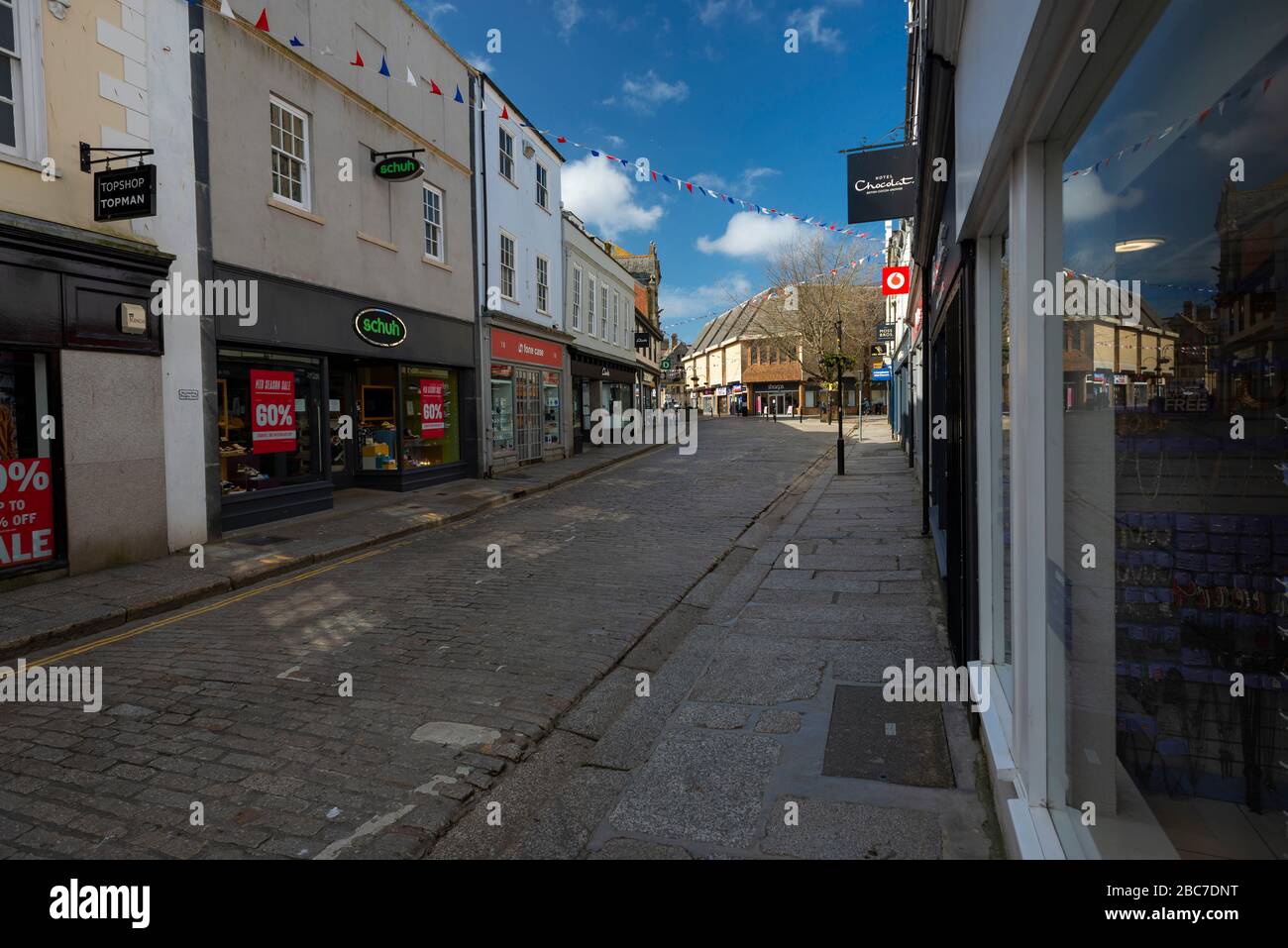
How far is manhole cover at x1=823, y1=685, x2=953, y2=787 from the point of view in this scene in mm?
3686

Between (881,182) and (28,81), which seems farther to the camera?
(881,182)

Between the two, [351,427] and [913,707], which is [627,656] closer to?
[913,707]

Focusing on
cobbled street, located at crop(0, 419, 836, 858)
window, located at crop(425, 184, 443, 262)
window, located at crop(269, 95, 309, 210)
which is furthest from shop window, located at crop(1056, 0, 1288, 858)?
window, located at crop(425, 184, 443, 262)

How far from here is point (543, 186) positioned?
22.0 m

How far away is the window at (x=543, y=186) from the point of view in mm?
21641

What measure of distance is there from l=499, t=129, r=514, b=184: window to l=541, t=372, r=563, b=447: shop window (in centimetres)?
540

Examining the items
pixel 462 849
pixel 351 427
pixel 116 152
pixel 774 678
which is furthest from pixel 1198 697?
pixel 351 427

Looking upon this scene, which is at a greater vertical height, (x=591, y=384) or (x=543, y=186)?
(x=543, y=186)

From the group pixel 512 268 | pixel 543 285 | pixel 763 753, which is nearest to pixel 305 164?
pixel 512 268

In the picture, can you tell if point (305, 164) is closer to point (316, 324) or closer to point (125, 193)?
point (316, 324)

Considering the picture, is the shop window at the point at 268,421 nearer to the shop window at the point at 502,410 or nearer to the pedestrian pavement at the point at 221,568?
the pedestrian pavement at the point at 221,568

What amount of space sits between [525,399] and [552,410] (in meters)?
2.25

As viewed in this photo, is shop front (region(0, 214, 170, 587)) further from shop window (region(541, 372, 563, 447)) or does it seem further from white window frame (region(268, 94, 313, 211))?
shop window (region(541, 372, 563, 447))

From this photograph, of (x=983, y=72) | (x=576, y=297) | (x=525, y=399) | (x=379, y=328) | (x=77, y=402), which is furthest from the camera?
(x=576, y=297)
